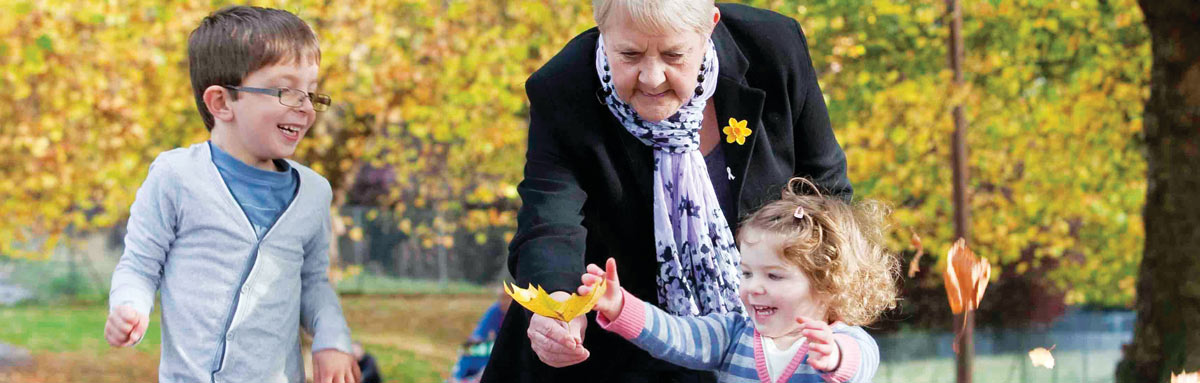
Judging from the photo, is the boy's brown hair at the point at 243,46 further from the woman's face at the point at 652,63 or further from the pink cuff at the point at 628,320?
the pink cuff at the point at 628,320

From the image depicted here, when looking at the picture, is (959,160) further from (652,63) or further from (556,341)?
(556,341)

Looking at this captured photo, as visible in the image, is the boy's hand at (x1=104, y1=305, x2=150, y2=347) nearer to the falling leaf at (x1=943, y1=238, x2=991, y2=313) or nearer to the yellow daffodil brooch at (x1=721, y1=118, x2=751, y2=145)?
the yellow daffodil brooch at (x1=721, y1=118, x2=751, y2=145)

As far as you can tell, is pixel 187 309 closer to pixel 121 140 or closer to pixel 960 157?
pixel 960 157

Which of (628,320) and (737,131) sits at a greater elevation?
(737,131)

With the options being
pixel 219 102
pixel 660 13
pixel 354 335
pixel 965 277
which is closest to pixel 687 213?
pixel 660 13

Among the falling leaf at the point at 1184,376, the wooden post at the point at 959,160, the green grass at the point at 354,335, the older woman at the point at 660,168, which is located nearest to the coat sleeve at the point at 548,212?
the older woman at the point at 660,168

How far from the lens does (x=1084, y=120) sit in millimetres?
9219

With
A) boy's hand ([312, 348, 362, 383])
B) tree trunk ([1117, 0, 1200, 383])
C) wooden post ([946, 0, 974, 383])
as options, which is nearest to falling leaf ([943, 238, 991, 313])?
boy's hand ([312, 348, 362, 383])

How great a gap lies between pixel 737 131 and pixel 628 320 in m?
0.53

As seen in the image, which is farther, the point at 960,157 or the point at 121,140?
the point at 121,140

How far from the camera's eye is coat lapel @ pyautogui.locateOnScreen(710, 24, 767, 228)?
2.74 m

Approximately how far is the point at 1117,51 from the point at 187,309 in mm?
7746

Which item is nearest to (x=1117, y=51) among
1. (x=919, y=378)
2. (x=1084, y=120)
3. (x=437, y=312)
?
(x=1084, y=120)

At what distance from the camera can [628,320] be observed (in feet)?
8.09
